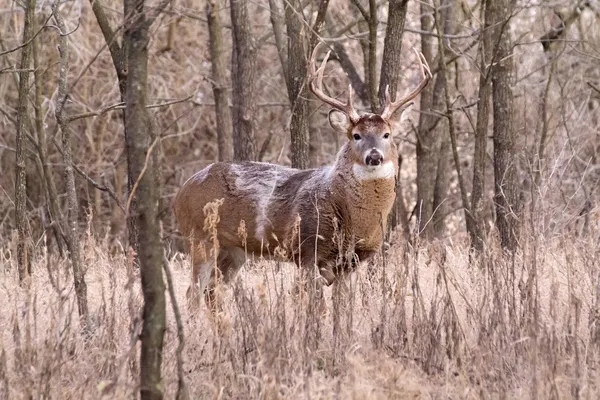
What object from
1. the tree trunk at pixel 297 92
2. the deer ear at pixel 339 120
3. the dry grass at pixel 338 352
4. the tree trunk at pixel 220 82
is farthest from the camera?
the tree trunk at pixel 220 82

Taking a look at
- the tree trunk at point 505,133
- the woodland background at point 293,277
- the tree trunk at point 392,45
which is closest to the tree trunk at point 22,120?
the woodland background at point 293,277

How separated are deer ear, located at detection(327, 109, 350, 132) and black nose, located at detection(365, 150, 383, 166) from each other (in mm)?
625

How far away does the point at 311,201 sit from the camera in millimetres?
8000

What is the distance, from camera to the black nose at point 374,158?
7.79 metres

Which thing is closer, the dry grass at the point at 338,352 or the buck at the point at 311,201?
the dry grass at the point at 338,352

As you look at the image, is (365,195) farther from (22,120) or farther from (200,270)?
(22,120)

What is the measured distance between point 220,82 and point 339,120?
3.94 m

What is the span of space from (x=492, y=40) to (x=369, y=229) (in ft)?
9.89

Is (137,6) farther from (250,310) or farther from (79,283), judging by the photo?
(79,283)

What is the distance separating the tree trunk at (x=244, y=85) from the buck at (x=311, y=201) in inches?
88.6

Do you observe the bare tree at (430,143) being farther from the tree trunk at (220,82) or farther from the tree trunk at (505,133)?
the tree trunk at (505,133)

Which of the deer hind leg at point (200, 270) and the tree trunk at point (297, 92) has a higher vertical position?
the tree trunk at point (297, 92)

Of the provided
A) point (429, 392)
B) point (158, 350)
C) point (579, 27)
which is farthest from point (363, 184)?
A: point (579, 27)

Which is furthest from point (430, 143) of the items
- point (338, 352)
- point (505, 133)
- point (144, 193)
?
point (144, 193)
